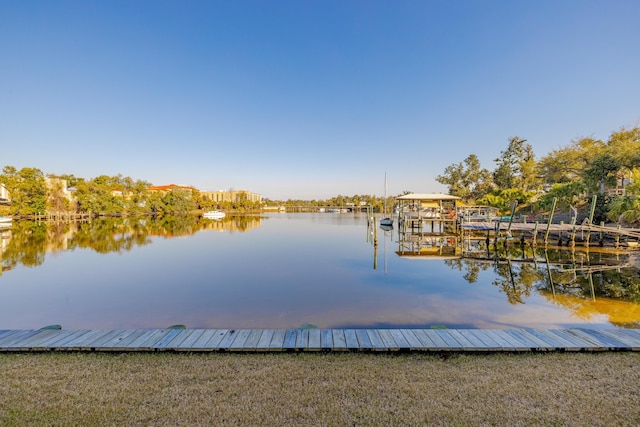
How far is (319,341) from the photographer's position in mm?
3426

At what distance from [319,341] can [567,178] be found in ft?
110

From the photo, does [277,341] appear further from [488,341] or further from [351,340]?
[488,341]

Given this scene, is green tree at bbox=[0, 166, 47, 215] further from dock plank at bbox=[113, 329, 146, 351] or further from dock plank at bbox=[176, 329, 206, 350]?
dock plank at bbox=[176, 329, 206, 350]

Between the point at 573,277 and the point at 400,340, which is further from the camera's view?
the point at 573,277

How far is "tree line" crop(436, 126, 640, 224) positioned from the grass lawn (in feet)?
53.4

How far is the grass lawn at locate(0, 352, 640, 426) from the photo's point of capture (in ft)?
7.18

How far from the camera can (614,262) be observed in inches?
403

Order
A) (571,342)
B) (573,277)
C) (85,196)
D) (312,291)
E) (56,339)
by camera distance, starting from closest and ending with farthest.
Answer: (571,342), (56,339), (312,291), (573,277), (85,196)

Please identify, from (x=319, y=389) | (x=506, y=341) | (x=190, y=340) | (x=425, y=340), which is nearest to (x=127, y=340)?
(x=190, y=340)

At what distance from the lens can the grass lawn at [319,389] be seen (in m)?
2.19

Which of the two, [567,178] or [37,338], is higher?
[567,178]

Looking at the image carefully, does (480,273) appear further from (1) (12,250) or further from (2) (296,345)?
(1) (12,250)

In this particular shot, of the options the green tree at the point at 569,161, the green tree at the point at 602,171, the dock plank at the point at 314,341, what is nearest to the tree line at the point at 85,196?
the dock plank at the point at 314,341

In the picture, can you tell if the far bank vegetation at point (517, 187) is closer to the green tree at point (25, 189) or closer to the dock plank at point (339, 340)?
the green tree at point (25, 189)
